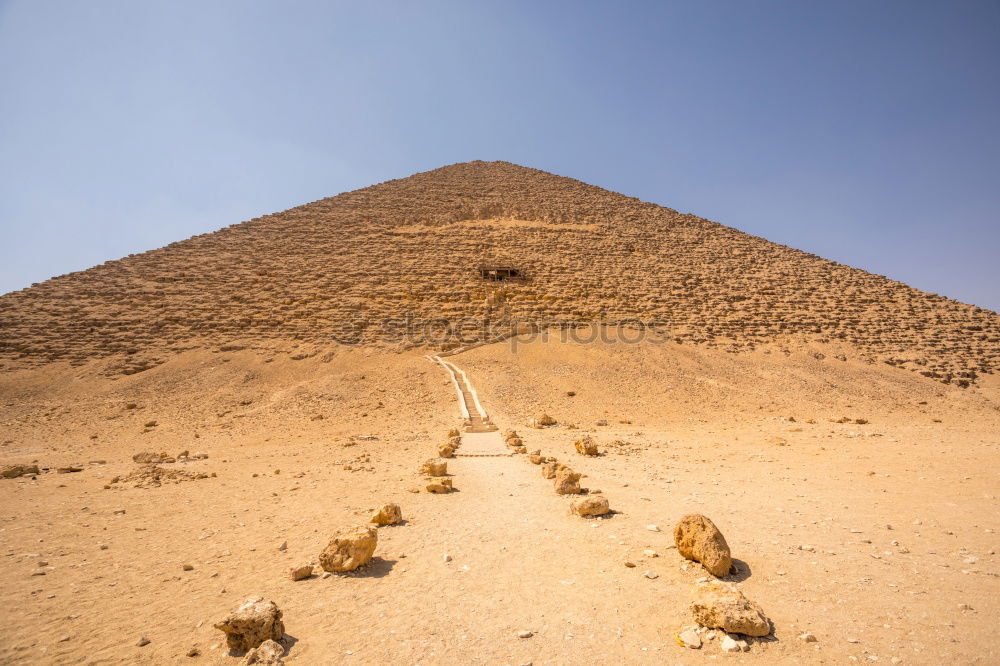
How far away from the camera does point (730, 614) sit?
2.54 meters

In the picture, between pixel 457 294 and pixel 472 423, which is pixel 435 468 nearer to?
pixel 472 423

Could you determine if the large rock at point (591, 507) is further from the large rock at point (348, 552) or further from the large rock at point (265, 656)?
the large rock at point (265, 656)

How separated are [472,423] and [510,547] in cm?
899

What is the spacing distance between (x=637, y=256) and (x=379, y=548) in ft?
90.6

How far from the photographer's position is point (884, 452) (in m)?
8.87

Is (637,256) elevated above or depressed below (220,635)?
above

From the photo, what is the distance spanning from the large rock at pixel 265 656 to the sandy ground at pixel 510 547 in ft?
0.52

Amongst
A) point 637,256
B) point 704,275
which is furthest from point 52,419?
point 704,275

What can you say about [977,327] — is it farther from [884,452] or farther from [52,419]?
[52,419]

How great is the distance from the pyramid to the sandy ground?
30.4ft

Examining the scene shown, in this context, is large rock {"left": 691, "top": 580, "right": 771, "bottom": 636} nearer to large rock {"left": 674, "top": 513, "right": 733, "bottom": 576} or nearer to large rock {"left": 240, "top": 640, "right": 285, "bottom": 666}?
large rock {"left": 674, "top": 513, "right": 733, "bottom": 576}

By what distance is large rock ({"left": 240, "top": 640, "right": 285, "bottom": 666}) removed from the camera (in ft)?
7.82

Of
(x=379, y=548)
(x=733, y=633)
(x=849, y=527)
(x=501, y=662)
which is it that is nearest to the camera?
(x=501, y=662)

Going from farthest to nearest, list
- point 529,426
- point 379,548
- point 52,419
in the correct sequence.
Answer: point 52,419 < point 529,426 < point 379,548
